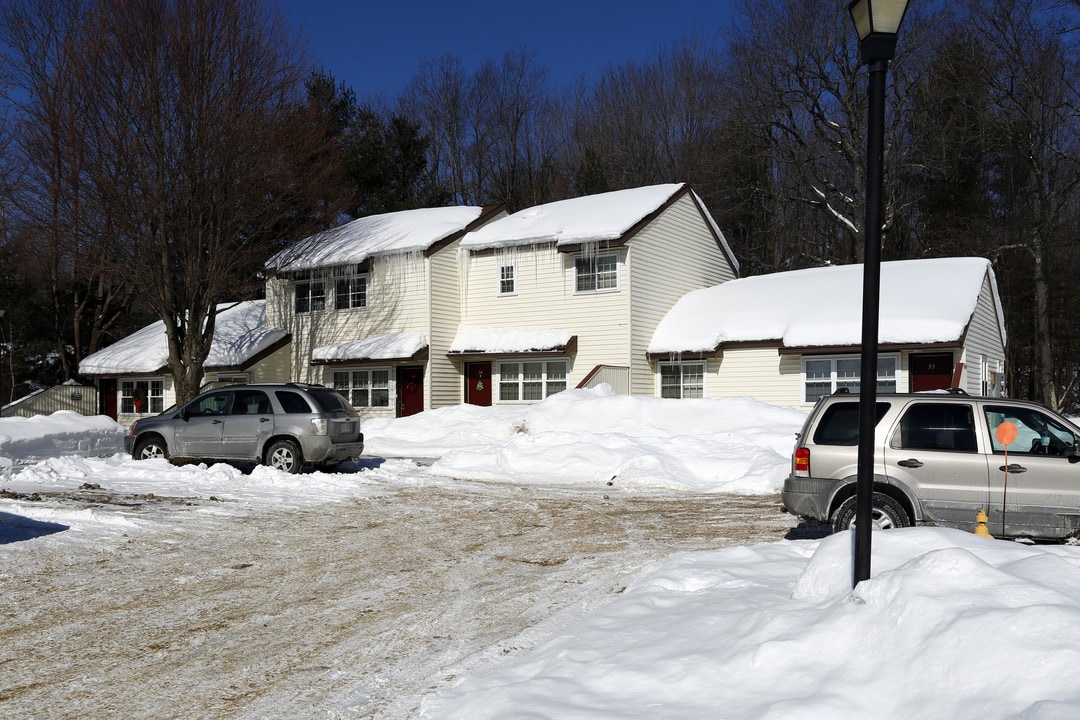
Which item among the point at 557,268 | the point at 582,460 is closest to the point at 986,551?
the point at 582,460

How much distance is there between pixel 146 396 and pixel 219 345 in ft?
12.8

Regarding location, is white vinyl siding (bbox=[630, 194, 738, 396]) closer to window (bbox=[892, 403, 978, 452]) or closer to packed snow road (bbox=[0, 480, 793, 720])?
packed snow road (bbox=[0, 480, 793, 720])

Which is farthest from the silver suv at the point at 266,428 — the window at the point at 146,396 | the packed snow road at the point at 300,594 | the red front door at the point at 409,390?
the window at the point at 146,396

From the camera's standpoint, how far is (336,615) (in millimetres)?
7355

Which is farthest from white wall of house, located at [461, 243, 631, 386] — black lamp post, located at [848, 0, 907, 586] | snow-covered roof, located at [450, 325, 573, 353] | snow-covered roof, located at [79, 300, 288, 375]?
black lamp post, located at [848, 0, 907, 586]

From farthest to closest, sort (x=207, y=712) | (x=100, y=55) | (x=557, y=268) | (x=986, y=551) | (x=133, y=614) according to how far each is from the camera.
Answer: (x=557, y=268) < (x=100, y=55) < (x=133, y=614) < (x=986, y=551) < (x=207, y=712)

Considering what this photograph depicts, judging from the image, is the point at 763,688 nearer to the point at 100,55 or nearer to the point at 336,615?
the point at 336,615

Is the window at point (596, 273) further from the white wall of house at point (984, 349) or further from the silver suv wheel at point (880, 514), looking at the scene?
the silver suv wheel at point (880, 514)

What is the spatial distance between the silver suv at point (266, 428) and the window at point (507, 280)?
12599mm

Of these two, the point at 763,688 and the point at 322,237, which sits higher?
the point at 322,237

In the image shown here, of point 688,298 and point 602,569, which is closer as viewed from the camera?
point 602,569

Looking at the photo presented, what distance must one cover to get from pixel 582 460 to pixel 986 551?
40.9 feet

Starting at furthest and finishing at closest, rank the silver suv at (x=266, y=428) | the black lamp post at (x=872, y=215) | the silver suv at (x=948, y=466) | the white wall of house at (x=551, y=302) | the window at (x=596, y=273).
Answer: the window at (x=596, y=273), the white wall of house at (x=551, y=302), the silver suv at (x=266, y=428), the silver suv at (x=948, y=466), the black lamp post at (x=872, y=215)

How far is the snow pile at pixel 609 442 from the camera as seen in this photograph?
55.9 feet
